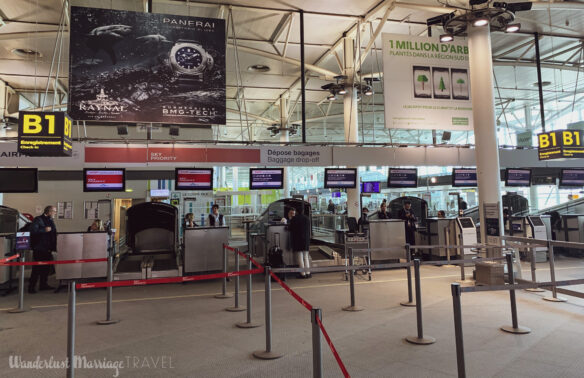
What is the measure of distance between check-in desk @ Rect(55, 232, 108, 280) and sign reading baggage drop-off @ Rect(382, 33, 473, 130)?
7.82 m

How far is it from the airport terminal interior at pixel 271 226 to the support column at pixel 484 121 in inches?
1.7

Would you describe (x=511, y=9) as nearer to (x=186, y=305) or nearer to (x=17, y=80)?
(x=186, y=305)

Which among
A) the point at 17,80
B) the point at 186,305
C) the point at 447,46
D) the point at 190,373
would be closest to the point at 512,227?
the point at 447,46

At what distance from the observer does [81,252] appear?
29.9ft

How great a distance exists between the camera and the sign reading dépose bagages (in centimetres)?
866

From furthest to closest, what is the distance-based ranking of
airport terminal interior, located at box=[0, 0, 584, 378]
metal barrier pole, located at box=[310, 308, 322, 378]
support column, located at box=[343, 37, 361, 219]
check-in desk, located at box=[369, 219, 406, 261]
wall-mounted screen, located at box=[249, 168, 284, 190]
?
support column, located at box=[343, 37, 361, 219]
check-in desk, located at box=[369, 219, 406, 261]
wall-mounted screen, located at box=[249, 168, 284, 190]
airport terminal interior, located at box=[0, 0, 584, 378]
metal barrier pole, located at box=[310, 308, 322, 378]

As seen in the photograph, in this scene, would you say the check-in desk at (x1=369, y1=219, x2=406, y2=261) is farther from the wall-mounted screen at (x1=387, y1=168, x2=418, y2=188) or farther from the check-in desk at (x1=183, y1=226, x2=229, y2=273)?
the check-in desk at (x1=183, y1=226, x2=229, y2=273)

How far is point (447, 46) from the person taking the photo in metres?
10.3

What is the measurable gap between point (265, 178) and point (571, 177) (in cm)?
1193

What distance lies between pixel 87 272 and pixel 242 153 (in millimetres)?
4881

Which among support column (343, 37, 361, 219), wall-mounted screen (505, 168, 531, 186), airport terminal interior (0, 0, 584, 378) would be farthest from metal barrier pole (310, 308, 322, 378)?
wall-mounted screen (505, 168, 531, 186)

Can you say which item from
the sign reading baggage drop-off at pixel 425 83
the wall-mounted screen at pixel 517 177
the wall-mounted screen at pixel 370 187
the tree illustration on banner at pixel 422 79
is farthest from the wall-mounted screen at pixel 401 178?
the wall-mounted screen at pixel 370 187

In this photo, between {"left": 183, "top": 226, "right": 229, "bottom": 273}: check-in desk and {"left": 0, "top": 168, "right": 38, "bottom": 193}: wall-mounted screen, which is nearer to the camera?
{"left": 0, "top": 168, "right": 38, "bottom": 193}: wall-mounted screen

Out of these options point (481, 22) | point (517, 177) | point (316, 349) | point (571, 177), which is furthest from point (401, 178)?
point (316, 349)
